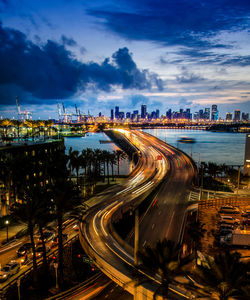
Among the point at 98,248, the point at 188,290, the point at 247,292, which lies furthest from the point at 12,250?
the point at 247,292

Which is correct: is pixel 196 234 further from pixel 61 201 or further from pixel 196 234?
pixel 61 201

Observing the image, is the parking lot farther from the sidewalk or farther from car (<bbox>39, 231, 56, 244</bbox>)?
the sidewalk

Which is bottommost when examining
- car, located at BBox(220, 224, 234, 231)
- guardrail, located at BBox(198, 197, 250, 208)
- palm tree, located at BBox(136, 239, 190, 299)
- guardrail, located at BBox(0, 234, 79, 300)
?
guardrail, located at BBox(0, 234, 79, 300)

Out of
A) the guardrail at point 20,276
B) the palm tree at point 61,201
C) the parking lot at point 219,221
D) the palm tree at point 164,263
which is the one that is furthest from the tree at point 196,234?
the guardrail at point 20,276

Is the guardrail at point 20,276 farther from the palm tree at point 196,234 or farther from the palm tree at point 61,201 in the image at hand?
the palm tree at point 196,234

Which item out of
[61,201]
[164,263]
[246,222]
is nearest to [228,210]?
[246,222]

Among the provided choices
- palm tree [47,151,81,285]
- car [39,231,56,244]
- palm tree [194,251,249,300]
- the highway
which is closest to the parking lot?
the highway

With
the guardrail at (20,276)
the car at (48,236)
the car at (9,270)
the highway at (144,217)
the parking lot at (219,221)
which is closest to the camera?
the guardrail at (20,276)

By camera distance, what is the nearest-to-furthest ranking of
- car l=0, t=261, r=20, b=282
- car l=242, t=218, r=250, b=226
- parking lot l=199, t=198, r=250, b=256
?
car l=0, t=261, r=20, b=282, parking lot l=199, t=198, r=250, b=256, car l=242, t=218, r=250, b=226
